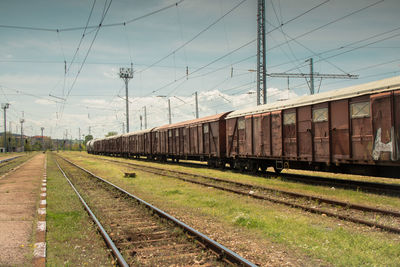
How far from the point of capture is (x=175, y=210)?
977 cm

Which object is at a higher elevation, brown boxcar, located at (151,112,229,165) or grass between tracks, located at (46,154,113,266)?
brown boxcar, located at (151,112,229,165)

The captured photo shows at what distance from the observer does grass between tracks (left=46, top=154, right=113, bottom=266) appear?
5.89 metres

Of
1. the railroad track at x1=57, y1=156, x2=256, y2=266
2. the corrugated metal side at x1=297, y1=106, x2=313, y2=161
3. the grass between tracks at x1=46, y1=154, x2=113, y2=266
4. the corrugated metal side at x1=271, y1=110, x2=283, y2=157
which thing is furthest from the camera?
the corrugated metal side at x1=271, y1=110, x2=283, y2=157

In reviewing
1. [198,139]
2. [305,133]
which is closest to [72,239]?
[305,133]

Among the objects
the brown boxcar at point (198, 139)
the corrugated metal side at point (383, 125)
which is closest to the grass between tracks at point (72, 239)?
the corrugated metal side at point (383, 125)

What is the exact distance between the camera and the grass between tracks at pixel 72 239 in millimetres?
5887

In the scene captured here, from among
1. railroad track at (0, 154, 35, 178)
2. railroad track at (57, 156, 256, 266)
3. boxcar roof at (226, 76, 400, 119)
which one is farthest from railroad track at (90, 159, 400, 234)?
railroad track at (0, 154, 35, 178)

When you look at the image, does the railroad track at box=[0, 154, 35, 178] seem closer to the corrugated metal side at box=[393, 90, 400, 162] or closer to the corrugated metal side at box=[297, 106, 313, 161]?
the corrugated metal side at box=[297, 106, 313, 161]

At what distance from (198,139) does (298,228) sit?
679 inches

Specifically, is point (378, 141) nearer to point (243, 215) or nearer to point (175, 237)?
point (243, 215)

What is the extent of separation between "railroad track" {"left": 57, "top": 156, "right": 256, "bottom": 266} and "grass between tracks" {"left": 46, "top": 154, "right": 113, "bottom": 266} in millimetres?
305

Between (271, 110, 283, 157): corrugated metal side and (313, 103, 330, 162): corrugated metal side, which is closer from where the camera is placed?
(313, 103, 330, 162): corrugated metal side

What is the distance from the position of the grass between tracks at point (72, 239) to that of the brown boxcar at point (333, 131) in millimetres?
9195

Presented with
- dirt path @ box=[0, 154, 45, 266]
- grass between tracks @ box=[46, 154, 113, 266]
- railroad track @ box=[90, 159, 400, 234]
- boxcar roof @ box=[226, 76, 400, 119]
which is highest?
boxcar roof @ box=[226, 76, 400, 119]
